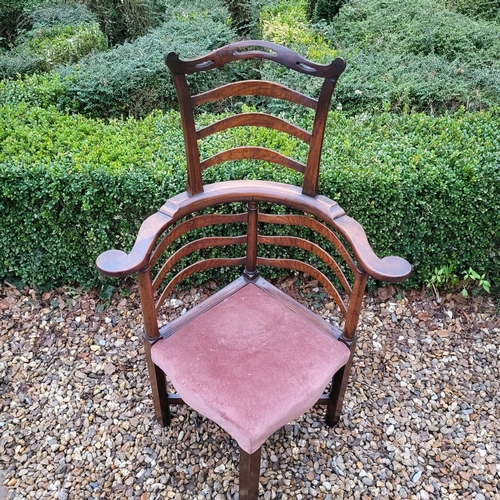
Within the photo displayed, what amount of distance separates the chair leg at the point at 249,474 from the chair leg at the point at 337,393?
47 centimetres

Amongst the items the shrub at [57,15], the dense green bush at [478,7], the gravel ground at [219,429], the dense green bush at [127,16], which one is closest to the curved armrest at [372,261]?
the gravel ground at [219,429]

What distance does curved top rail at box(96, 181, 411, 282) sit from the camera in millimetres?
1386

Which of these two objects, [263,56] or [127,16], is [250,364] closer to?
[263,56]

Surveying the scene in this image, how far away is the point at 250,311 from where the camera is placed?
177cm

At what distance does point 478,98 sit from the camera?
10.5ft

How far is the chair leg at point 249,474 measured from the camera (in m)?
1.54

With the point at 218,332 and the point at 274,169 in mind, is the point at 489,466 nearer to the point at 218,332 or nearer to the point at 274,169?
the point at 218,332

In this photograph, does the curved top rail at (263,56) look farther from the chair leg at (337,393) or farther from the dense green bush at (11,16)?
the dense green bush at (11,16)

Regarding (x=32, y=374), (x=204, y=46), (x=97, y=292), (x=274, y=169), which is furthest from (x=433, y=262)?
(x=204, y=46)

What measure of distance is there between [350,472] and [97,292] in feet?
5.65

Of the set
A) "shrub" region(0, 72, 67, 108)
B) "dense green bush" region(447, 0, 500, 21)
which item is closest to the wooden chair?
"shrub" region(0, 72, 67, 108)

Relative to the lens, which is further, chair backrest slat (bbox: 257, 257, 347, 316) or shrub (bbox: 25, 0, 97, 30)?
shrub (bbox: 25, 0, 97, 30)

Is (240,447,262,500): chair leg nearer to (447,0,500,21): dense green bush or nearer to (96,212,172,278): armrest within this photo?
(96,212,172,278): armrest

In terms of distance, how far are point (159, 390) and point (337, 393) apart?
752mm
